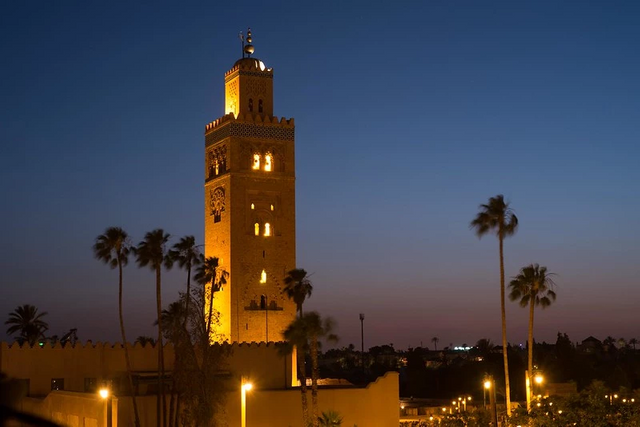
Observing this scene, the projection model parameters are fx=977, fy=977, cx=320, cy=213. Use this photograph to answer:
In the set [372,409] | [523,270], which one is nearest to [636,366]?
[523,270]

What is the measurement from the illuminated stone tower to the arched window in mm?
55

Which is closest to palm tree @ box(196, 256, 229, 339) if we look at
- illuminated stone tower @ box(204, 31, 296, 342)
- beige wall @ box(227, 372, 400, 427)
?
illuminated stone tower @ box(204, 31, 296, 342)

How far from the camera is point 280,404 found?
34.9 m

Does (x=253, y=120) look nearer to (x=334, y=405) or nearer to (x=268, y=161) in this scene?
(x=268, y=161)

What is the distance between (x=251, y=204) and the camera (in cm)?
5275

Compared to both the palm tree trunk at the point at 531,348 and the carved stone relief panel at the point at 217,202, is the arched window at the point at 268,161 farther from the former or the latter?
the palm tree trunk at the point at 531,348

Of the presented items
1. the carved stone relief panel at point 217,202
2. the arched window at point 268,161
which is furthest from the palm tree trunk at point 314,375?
the arched window at point 268,161

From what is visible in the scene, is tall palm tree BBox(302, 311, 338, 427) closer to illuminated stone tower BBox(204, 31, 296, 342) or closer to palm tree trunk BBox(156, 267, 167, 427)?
palm tree trunk BBox(156, 267, 167, 427)

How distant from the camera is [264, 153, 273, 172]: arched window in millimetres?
53500

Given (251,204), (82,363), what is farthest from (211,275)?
(82,363)

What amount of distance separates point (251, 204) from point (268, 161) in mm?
2693

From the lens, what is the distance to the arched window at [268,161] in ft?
176

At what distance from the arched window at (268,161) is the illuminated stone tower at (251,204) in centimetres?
5

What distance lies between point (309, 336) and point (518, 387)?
40686mm
